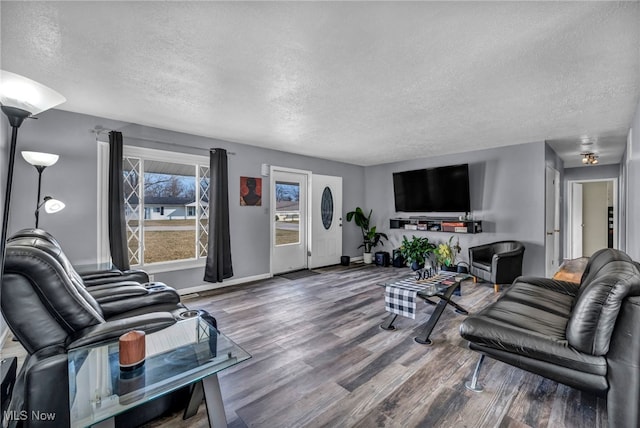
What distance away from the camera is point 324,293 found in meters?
4.24

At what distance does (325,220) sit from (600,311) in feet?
16.2

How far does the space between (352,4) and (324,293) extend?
3555 mm

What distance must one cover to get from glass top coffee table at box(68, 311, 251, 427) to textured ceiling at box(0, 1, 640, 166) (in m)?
1.89

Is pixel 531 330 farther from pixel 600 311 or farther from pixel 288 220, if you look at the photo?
pixel 288 220

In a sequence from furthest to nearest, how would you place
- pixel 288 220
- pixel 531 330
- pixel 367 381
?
1. pixel 288 220
2. pixel 367 381
3. pixel 531 330

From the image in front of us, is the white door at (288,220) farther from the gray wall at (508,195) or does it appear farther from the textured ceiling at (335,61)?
the gray wall at (508,195)

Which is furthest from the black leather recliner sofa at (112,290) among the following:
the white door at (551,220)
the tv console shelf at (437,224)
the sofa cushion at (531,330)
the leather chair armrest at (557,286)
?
the white door at (551,220)

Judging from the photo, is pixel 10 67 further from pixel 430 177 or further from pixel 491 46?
pixel 430 177

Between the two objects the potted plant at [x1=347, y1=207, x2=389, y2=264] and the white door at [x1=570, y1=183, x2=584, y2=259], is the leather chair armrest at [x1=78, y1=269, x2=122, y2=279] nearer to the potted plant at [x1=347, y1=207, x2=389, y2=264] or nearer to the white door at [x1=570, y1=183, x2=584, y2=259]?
the potted plant at [x1=347, y1=207, x2=389, y2=264]

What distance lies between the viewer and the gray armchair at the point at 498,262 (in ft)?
14.0

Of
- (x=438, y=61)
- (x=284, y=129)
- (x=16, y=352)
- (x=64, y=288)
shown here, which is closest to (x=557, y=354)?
(x=438, y=61)

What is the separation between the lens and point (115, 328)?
64.6 inches

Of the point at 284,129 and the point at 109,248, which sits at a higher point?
the point at 284,129
